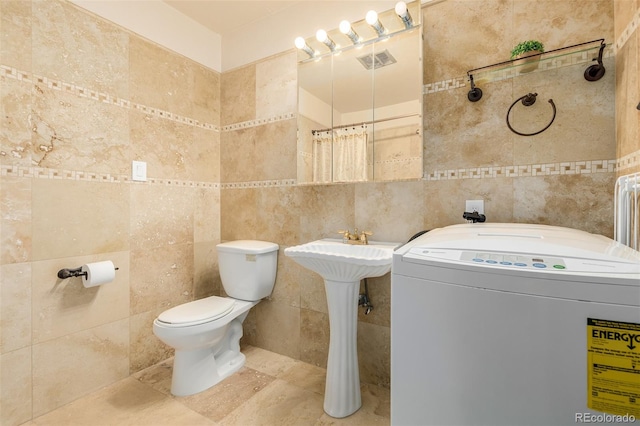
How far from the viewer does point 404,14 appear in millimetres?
1442

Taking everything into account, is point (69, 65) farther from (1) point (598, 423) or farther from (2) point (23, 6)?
(1) point (598, 423)

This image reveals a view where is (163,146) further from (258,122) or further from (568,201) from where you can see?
(568,201)

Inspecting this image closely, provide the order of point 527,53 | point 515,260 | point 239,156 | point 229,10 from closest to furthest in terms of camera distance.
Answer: point 515,260 < point 527,53 < point 229,10 < point 239,156

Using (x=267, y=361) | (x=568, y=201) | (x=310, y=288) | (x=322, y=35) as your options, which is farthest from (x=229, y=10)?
(x=267, y=361)

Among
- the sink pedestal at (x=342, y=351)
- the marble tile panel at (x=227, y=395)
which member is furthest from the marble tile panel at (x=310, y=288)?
the marble tile panel at (x=227, y=395)

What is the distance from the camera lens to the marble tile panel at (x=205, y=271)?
212 cm

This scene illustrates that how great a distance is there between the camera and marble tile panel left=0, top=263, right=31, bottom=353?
1.29 metres

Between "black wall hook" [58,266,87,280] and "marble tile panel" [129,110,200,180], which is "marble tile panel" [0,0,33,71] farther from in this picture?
"black wall hook" [58,266,87,280]

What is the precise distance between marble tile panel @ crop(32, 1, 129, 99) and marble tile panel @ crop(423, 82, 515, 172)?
5.94 feet

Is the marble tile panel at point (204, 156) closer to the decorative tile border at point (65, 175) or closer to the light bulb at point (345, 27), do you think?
the decorative tile border at point (65, 175)

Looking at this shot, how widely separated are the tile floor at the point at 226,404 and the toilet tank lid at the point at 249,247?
77cm

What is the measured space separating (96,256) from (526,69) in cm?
241

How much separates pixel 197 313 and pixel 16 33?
1.63 m

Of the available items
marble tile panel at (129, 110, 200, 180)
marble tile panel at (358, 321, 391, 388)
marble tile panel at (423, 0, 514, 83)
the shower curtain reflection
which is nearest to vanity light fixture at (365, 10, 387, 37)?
marble tile panel at (423, 0, 514, 83)
